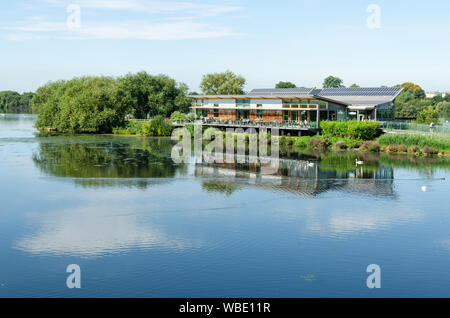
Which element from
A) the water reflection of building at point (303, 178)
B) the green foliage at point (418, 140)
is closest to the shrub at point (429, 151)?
the green foliage at point (418, 140)

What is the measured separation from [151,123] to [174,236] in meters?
56.2

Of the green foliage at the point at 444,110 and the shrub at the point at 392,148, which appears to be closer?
the shrub at the point at 392,148

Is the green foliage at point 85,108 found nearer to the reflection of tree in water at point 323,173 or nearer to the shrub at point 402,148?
the reflection of tree in water at point 323,173

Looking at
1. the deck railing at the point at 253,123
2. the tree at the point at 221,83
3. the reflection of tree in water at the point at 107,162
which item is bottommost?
the reflection of tree in water at the point at 107,162

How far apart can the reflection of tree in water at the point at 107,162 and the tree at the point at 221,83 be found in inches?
1774

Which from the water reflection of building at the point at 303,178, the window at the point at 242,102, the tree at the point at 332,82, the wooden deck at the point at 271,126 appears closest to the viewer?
the water reflection of building at the point at 303,178

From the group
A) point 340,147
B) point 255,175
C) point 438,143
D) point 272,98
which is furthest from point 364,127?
point 255,175

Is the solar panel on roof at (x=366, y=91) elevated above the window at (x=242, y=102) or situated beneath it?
elevated above

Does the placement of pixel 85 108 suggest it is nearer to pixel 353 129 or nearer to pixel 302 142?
pixel 302 142

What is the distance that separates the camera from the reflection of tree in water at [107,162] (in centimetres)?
3466

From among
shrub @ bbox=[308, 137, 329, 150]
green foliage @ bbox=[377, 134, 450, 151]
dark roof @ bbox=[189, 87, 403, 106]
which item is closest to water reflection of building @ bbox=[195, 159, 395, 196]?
green foliage @ bbox=[377, 134, 450, 151]

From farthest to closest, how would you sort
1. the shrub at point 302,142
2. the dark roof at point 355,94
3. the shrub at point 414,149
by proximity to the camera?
the dark roof at point 355,94
the shrub at point 302,142
the shrub at point 414,149

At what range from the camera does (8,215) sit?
24.0 meters
